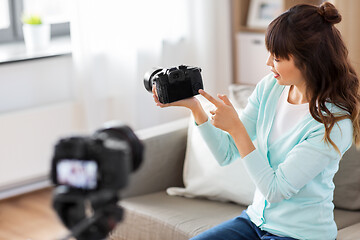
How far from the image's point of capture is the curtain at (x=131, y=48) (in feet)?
10.0

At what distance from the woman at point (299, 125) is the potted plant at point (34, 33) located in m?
1.79

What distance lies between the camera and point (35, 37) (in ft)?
10.3

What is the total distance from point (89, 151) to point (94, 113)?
244 cm

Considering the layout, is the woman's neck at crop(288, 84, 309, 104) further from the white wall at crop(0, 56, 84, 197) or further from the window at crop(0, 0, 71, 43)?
the window at crop(0, 0, 71, 43)

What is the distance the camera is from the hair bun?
144 cm

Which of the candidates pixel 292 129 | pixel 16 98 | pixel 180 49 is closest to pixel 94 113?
pixel 16 98

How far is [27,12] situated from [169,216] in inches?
69.3

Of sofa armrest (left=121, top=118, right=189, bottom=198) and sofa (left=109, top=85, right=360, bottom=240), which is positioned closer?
sofa (left=109, top=85, right=360, bottom=240)

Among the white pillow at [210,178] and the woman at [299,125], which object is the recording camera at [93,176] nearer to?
the woman at [299,125]

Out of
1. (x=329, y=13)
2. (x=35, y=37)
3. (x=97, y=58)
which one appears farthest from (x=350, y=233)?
(x=35, y=37)

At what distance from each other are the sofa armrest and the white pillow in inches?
1.8

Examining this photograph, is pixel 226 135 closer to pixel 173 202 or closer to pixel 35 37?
pixel 173 202

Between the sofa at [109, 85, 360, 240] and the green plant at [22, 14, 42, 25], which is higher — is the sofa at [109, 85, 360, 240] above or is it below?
below

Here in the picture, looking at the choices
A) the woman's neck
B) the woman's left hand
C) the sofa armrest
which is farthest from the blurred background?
the woman's left hand
